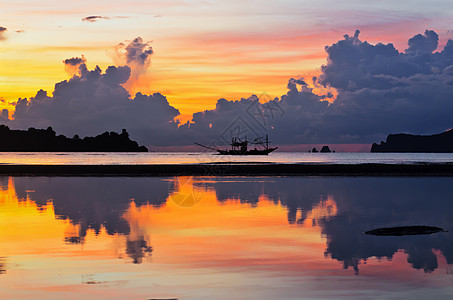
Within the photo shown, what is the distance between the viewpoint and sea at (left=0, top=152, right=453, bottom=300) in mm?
15156

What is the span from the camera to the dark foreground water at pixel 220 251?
49.8ft

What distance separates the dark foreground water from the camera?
15.2m

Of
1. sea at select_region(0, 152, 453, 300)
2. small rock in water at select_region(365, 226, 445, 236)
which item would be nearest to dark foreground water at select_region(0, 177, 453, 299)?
sea at select_region(0, 152, 453, 300)

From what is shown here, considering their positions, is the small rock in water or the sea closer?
the sea

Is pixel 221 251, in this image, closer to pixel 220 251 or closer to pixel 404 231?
pixel 220 251

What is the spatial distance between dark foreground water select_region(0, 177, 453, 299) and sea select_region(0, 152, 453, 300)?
4 centimetres

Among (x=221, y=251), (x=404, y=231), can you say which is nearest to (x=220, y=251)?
(x=221, y=251)

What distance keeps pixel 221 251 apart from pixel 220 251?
0.04m

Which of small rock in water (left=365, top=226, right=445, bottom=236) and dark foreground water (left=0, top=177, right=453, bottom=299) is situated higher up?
small rock in water (left=365, top=226, right=445, bottom=236)

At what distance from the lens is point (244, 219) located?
3116cm

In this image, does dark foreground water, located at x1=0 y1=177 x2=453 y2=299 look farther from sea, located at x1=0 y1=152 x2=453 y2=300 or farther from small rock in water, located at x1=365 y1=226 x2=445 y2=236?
small rock in water, located at x1=365 y1=226 x2=445 y2=236

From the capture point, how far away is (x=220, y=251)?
21.1m

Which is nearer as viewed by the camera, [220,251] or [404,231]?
[220,251]

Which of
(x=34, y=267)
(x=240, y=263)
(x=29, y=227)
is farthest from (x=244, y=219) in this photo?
(x=34, y=267)
